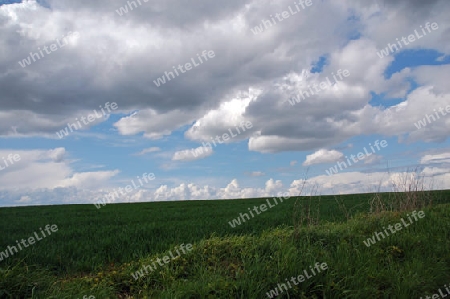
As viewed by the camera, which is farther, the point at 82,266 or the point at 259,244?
the point at 82,266

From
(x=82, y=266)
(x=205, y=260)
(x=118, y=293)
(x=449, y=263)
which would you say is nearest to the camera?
(x=118, y=293)

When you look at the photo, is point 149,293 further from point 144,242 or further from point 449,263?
point 449,263

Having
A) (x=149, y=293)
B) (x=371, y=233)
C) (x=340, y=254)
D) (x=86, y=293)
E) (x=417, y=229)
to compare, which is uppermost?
(x=86, y=293)

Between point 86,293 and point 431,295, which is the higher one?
point 86,293

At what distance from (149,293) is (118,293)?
2.16 ft

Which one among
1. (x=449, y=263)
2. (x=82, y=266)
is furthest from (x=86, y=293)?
(x=449, y=263)

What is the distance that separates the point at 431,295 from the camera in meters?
5.74

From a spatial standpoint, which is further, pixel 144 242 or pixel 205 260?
pixel 144 242

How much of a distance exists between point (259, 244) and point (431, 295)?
9.58ft

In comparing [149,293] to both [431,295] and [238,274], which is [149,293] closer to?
[238,274]

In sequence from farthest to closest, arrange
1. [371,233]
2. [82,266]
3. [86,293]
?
[371,233] → [82,266] → [86,293]

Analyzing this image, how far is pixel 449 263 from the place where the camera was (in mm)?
7004

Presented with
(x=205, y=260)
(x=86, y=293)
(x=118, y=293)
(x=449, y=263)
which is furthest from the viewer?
(x=449, y=263)

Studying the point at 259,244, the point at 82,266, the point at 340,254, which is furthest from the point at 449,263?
the point at 82,266
